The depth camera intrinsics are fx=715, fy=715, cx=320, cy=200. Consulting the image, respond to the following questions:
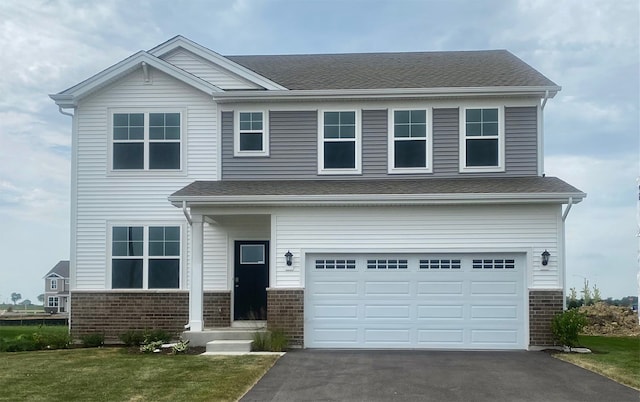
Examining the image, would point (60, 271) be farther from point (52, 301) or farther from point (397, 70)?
point (397, 70)

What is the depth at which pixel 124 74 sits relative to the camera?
1769cm

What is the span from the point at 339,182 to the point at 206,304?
435cm

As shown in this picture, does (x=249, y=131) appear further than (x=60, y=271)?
No

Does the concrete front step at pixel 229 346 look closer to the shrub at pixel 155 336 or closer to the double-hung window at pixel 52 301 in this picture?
the shrub at pixel 155 336

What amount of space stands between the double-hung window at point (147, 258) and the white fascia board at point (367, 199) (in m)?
1.98

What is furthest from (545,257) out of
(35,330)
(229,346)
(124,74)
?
(35,330)

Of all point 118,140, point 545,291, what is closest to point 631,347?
point 545,291

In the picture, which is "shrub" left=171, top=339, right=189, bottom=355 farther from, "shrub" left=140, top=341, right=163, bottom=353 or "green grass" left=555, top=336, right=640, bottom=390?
"green grass" left=555, top=336, right=640, bottom=390

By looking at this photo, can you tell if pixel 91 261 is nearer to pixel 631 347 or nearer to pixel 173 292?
pixel 173 292

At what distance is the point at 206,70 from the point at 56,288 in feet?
88.7

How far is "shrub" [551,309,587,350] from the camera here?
14828 millimetres

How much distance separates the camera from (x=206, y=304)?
17.3 m

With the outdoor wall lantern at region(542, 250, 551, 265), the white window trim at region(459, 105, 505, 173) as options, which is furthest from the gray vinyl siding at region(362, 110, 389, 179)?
the outdoor wall lantern at region(542, 250, 551, 265)

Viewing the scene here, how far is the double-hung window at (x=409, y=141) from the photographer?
56.8 feet
